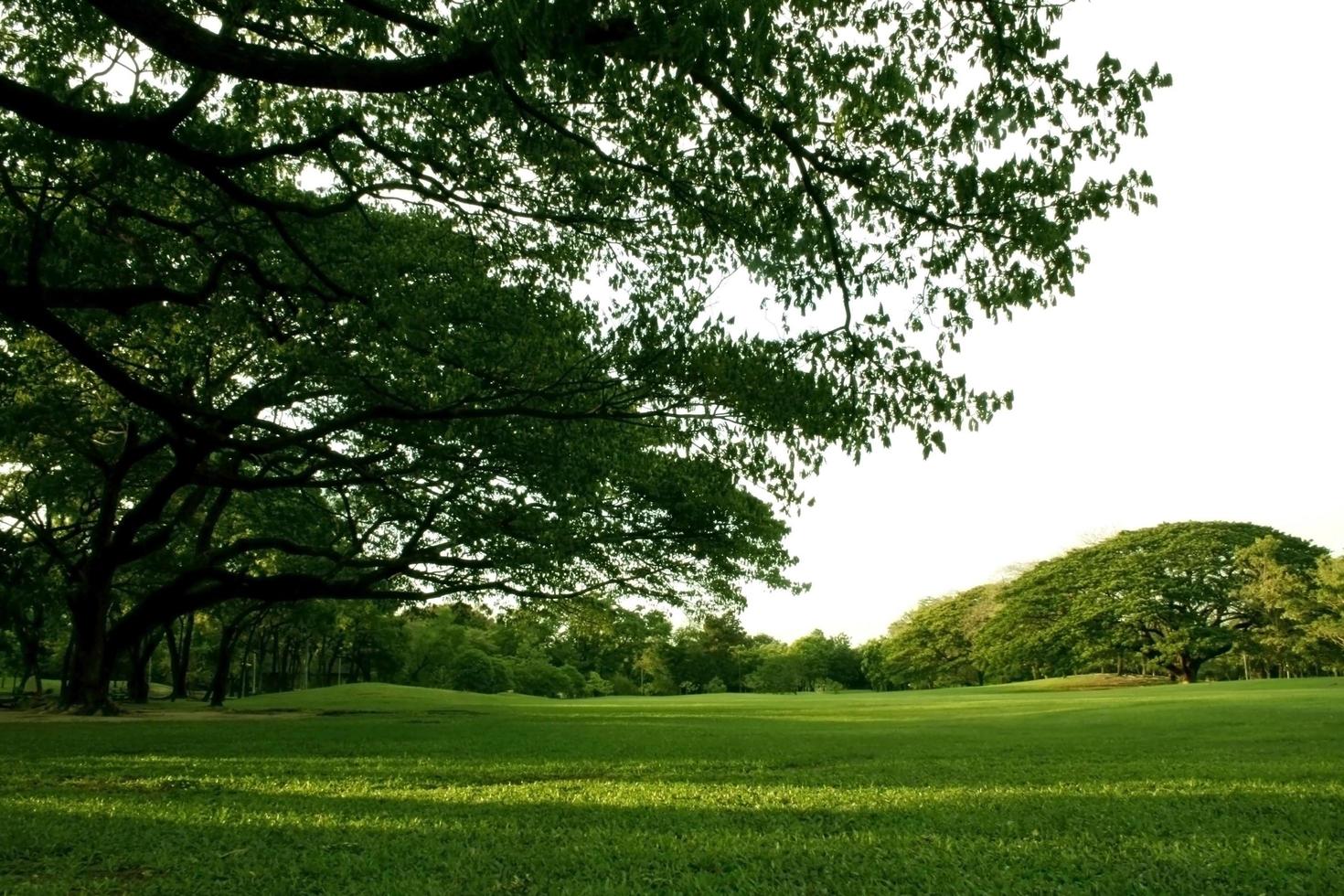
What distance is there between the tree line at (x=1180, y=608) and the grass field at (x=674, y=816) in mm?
33161

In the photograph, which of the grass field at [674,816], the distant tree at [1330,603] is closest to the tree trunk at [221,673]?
the grass field at [674,816]

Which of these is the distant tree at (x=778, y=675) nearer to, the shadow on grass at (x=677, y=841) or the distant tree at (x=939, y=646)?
the distant tree at (x=939, y=646)

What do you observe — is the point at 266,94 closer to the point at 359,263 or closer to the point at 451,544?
the point at 359,263

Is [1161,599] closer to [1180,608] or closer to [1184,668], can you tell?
[1180,608]

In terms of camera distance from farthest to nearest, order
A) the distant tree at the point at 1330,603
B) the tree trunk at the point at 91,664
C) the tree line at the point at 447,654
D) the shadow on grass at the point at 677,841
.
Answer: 1. the distant tree at the point at 1330,603
2. the tree line at the point at 447,654
3. the tree trunk at the point at 91,664
4. the shadow on grass at the point at 677,841

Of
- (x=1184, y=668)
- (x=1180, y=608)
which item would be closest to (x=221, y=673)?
(x=1180, y=608)

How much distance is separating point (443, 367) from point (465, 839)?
6.85 metres

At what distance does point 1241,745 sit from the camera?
11.1m

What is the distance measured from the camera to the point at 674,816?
5898 millimetres

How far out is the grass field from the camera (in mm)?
4242

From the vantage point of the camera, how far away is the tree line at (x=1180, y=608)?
129 feet

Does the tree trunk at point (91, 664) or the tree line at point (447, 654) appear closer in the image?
the tree trunk at point (91, 664)

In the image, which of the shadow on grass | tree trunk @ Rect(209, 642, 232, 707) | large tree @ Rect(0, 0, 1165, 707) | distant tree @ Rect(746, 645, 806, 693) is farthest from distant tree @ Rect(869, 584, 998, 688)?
the shadow on grass

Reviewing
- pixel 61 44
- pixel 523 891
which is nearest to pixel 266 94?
pixel 61 44
